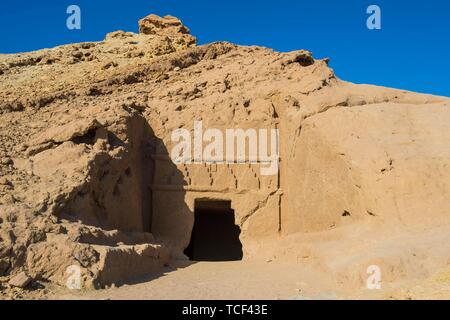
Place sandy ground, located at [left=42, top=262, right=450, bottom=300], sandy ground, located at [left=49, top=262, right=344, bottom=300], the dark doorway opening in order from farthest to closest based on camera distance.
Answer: the dark doorway opening, sandy ground, located at [left=49, top=262, right=344, bottom=300], sandy ground, located at [left=42, top=262, right=450, bottom=300]

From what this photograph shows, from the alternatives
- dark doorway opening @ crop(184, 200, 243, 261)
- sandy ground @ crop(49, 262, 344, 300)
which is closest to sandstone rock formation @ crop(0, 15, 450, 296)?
sandy ground @ crop(49, 262, 344, 300)

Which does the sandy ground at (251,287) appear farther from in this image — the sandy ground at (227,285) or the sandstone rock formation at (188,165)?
the sandstone rock formation at (188,165)

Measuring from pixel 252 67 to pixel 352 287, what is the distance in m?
9.05

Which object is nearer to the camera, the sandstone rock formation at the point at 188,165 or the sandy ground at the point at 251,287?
the sandy ground at the point at 251,287

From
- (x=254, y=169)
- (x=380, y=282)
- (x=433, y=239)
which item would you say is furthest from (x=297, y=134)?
(x=380, y=282)

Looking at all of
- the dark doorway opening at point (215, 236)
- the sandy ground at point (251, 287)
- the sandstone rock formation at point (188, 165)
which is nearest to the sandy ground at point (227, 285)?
the sandy ground at point (251, 287)

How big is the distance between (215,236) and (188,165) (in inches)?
179

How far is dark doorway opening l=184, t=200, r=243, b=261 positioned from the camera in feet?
56.0

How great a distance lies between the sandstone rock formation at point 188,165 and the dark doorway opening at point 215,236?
141 inches

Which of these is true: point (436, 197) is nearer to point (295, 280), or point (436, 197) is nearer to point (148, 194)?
point (295, 280)

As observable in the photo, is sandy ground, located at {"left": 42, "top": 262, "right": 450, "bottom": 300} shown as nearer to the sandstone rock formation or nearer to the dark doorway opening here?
the sandstone rock formation

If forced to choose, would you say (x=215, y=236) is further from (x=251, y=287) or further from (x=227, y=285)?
(x=251, y=287)

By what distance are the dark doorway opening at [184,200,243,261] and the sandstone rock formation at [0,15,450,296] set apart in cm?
359

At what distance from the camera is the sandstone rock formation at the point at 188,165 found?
361 inches
